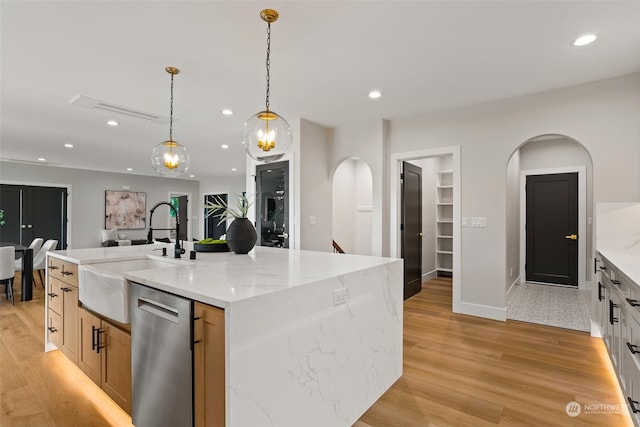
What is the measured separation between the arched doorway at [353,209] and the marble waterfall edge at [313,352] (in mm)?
4088

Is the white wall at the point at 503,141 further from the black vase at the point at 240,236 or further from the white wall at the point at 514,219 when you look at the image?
the black vase at the point at 240,236

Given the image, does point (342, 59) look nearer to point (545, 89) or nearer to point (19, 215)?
point (545, 89)

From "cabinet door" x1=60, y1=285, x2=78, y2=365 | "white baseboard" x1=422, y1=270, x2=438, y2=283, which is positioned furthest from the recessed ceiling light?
"cabinet door" x1=60, y1=285, x2=78, y2=365

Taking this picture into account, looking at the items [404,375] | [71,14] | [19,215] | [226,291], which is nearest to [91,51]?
[71,14]

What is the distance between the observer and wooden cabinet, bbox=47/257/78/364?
2.37 meters

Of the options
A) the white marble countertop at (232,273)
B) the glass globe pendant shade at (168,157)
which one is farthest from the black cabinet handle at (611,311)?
the glass globe pendant shade at (168,157)

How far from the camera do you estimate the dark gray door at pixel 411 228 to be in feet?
15.4

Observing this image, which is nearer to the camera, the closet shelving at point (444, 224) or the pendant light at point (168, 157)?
the pendant light at point (168, 157)

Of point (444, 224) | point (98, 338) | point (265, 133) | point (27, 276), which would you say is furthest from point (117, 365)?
point (444, 224)

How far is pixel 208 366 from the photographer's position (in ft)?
4.18

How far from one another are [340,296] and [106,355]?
151cm

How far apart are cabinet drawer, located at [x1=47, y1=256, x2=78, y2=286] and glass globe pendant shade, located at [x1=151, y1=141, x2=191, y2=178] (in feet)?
4.04

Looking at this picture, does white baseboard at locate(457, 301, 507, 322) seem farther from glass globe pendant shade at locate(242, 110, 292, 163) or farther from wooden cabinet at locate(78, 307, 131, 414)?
wooden cabinet at locate(78, 307, 131, 414)

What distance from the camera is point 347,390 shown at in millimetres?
1762
